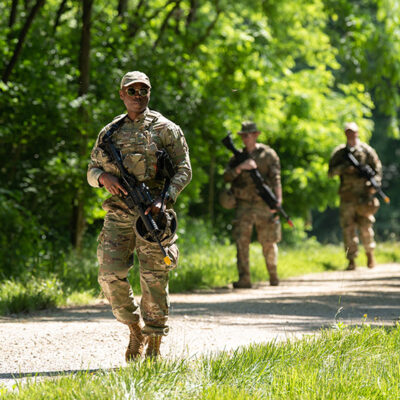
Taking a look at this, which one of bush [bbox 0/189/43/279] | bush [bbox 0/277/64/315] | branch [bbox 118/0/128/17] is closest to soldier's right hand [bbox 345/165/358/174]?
branch [bbox 118/0/128/17]

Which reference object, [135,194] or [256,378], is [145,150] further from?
[256,378]

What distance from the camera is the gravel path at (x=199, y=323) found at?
212 inches

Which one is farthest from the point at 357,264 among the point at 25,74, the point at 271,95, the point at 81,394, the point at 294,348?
the point at 81,394

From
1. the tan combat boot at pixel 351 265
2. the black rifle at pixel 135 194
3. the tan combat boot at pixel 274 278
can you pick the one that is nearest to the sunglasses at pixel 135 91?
the black rifle at pixel 135 194

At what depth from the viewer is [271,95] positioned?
730 inches

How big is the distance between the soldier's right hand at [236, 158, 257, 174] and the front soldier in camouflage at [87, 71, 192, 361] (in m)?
5.28

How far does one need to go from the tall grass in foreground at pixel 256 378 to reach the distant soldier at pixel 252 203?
5.74 m

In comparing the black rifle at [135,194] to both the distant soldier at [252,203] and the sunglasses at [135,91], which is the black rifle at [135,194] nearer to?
the sunglasses at [135,91]

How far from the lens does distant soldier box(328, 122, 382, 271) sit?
13.1 m

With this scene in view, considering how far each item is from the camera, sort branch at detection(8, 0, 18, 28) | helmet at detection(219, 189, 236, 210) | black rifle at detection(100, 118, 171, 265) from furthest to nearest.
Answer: branch at detection(8, 0, 18, 28) < helmet at detection(219, 189, 236, 210) < black rifle at detection(100, 118, 171, 265)

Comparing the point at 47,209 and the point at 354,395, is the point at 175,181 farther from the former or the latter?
the point at 47,209

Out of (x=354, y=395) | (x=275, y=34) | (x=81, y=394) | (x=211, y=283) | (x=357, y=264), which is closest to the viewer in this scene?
(x=81, y=394)

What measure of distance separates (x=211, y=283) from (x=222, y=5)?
318 inches

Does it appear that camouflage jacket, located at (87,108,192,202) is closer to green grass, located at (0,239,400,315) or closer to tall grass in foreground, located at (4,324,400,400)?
tall grass in foreground, located at (4,324,400,400)
